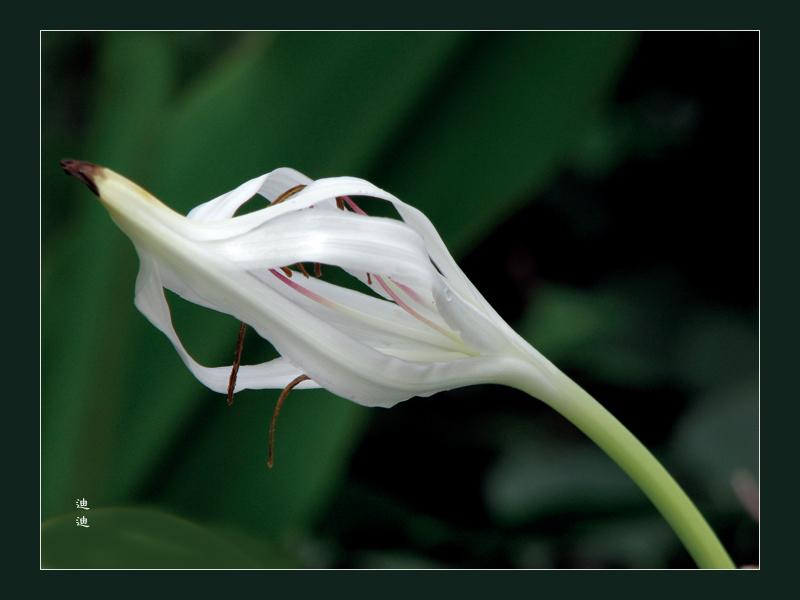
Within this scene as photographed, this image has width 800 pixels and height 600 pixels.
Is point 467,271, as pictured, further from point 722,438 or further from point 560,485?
point 722,438

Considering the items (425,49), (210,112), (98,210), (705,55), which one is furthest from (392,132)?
(705,55)

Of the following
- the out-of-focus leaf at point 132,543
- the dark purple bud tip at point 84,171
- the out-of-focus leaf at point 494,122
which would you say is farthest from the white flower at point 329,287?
the out-of-focus leaf at point 494,122

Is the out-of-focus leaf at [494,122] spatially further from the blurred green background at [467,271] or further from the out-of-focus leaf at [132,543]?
the out-of-focus leaf at [132,543]

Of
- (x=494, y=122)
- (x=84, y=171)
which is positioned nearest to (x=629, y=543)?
(x=494, y=122)

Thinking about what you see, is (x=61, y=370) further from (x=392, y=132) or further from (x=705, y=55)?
(x=705, y=55)

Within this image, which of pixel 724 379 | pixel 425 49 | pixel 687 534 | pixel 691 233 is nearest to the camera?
pixel 687 534

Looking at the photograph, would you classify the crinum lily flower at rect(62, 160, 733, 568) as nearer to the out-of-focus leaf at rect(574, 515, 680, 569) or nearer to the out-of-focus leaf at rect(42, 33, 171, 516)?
the out-of-focus leaf at rect(42, 33, 171, 516)

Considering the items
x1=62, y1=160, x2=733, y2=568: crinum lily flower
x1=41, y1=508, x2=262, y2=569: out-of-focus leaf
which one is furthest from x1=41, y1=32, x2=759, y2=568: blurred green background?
x1=62, y1=160, x2=733, y2=568: crinum lily flower
